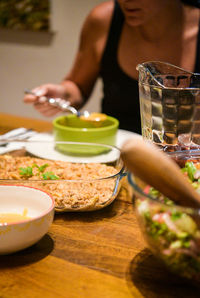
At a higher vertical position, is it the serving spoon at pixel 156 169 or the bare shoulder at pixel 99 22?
the bare shoulder at pixel 99 22

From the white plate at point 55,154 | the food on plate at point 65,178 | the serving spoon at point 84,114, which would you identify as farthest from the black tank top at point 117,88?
the food on plate at point 65,178

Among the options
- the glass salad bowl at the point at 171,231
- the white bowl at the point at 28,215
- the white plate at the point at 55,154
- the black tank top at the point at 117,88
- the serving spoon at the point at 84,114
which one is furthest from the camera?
the black tank top at the point at 117,88

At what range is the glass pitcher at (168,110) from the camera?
0.85 meters

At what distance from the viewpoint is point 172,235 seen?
21.4 inches

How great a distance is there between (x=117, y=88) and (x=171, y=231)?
1.47m

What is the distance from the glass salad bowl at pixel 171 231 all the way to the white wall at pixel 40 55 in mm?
2939

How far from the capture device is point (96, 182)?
0.86 meters

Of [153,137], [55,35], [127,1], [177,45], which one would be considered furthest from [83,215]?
[55,35]

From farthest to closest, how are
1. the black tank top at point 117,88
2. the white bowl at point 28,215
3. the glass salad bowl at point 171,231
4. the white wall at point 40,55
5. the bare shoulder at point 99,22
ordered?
the white wall at point 40,55, the bare shoulder at point 99,22, the black tank top at point 117,88, the white bowl at point 28,215, the glass salad bowl at point 171,231

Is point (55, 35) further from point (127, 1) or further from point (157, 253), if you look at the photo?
point (157, 253)

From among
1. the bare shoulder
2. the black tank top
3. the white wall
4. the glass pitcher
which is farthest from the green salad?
the white wall

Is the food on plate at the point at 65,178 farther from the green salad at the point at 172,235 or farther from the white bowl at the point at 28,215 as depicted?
the green salad at the point at 172,235

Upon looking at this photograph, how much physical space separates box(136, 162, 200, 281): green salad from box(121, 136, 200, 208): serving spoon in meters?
0.04

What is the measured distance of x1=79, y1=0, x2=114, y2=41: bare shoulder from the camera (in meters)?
2.05
